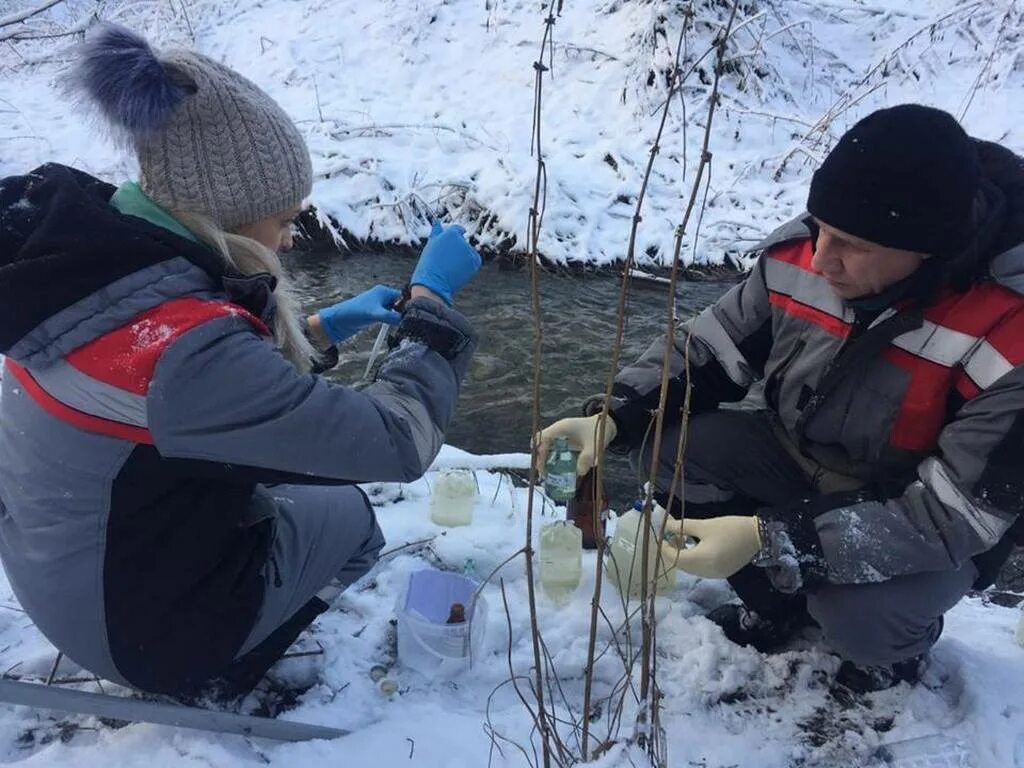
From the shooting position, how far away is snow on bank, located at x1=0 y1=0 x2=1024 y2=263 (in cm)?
683

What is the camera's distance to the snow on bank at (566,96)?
683cm

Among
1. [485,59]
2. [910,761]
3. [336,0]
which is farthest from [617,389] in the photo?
[336,0]

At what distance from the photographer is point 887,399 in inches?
80.4

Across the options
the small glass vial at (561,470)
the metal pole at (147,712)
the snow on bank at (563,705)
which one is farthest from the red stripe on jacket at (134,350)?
the small glass vial at (561,470)

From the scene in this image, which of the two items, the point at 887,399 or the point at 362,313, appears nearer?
the point at 887,399

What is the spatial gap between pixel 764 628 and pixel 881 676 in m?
0.32

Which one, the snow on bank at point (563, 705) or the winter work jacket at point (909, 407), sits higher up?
the winter work jacket at point (909, 407)

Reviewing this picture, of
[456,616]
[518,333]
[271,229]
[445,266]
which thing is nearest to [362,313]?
[445,266]

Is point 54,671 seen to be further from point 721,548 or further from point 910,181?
point 910,181

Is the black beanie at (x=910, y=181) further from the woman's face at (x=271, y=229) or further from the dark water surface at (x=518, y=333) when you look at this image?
the dark water surface at (x=518, y=333)

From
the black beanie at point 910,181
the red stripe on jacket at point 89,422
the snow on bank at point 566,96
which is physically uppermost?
the black beanie at point 910,181

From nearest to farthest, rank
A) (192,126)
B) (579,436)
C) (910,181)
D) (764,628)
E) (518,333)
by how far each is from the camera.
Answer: (192,126) < (910,181) < (764,628) < (579,436) < (518,333)

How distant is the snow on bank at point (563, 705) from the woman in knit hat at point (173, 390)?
20 centimetres

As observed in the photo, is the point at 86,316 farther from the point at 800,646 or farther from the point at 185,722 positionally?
the point at 800,646
